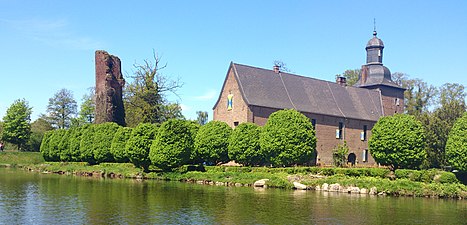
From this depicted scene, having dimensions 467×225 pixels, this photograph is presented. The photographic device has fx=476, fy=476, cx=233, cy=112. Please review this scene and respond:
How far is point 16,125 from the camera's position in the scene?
61.4 m

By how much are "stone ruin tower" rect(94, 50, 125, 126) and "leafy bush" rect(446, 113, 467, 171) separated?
33.2 m

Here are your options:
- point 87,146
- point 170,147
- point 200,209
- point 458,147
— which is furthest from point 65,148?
point 458,147

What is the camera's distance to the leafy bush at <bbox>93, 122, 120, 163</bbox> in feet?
140

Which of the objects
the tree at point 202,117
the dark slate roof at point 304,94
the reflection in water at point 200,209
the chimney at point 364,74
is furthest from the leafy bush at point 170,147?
the tree at point 202,117

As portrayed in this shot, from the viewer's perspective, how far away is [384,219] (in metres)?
16.4

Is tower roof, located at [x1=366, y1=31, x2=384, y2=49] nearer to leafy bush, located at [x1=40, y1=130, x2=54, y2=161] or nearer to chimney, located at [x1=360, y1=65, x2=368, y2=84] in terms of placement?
chimney, located at [x1=360, y1=65, x2=368, y2=84]

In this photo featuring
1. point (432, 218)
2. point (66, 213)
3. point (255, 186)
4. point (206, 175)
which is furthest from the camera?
point (206, 175)

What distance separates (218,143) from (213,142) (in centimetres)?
40

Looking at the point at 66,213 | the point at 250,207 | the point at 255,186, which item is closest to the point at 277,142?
the point at 255,186

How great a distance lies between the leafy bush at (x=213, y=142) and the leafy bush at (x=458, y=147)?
16.2 metres

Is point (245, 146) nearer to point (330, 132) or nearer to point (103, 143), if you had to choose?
point (103, 143)

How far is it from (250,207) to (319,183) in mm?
11667

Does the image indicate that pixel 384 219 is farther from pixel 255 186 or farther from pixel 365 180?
pixel 255 186

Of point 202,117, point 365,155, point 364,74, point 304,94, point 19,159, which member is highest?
point 364,74
